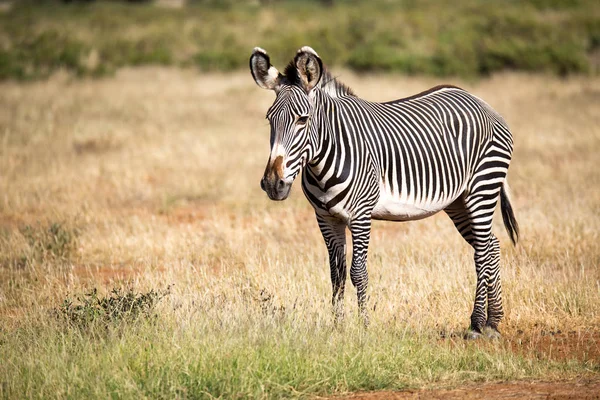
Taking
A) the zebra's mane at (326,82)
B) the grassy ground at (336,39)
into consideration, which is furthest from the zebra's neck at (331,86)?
the grassy ground at (336,39)

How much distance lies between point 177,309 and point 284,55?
24.9 m

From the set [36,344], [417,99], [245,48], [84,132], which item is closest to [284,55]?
[245,48]

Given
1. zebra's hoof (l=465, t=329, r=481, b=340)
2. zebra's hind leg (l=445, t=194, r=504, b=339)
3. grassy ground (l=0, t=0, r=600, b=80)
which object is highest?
grassy ground (l=0, t=0, r=600, b=80)

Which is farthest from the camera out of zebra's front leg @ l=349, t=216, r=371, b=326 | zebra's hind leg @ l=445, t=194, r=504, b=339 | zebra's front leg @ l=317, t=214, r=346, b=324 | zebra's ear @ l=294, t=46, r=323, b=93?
zebra's hind leg @ l=445, t=194, r=504, b=339

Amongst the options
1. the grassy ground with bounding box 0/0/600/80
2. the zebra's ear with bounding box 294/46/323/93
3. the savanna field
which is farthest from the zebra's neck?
the grassy ground with bounding box 0/0/600/80

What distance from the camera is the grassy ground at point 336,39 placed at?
87.4 ft

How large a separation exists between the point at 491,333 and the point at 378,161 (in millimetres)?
1766

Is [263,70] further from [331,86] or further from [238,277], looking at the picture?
[238,277]

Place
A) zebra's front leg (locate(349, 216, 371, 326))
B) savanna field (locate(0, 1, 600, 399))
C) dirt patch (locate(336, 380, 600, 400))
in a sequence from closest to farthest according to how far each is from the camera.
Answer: dirt patch (locate(336, 380, 600, 400)) < savanna field (locate(0, 1, 600, 399)) < zebra's front leg (locate(349, 216, 371, 326))

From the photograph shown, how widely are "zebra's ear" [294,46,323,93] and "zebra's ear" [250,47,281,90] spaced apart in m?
0.24

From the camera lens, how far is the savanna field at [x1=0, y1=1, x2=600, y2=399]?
212 inches

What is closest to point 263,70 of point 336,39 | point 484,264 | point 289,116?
point 289,116

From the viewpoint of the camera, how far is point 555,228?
10109 mm

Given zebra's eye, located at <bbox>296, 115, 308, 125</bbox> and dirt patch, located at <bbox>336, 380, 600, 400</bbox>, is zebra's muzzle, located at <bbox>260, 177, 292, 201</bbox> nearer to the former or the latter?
zebra's eye, located at <bbox>296, 115, 308, 125</bbox>
